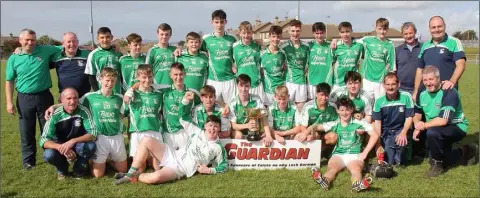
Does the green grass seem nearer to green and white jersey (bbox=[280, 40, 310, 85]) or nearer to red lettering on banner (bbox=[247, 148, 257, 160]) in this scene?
red lettering on banner (bbox=[247, 148, 257, 160])

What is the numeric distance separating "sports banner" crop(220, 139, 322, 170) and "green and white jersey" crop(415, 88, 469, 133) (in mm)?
1437

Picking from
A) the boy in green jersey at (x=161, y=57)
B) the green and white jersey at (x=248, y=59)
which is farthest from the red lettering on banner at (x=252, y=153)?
the boy in green jersey at (x=161, y=57)

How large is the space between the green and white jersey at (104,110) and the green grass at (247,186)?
58 centimetres

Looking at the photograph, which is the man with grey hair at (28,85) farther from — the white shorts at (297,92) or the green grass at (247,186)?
the white shorts at (297,92)

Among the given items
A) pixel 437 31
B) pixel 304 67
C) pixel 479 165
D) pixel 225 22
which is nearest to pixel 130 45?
pixel 225 22

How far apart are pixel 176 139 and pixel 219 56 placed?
1482 mm

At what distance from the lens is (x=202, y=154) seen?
16.2 ft

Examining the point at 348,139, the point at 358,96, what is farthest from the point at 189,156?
the point at 358,96

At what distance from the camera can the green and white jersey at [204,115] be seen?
17.9 feet

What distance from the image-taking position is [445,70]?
18.4 ft

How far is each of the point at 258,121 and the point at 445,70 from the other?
269 cm

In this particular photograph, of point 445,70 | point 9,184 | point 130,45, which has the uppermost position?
point 130,45

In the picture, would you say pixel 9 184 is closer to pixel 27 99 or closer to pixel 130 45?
pixel 27 99

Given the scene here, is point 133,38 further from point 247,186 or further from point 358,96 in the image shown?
point 358,96
